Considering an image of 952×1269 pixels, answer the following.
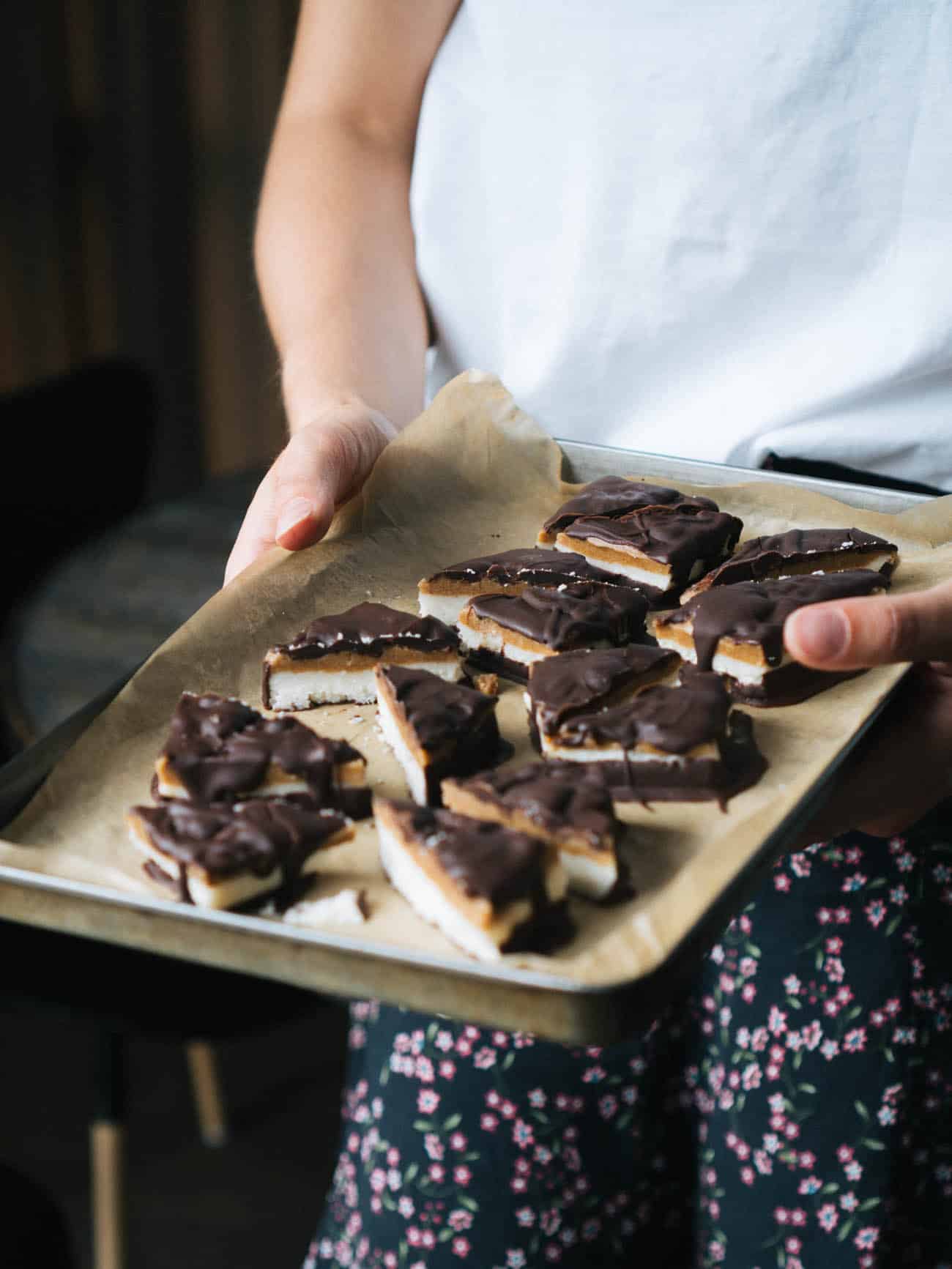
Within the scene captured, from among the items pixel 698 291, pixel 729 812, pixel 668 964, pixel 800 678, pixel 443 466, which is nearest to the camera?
pixel 668 964

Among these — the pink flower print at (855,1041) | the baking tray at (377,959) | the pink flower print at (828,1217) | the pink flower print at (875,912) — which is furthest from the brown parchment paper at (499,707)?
the pink flower print at (828,1217)

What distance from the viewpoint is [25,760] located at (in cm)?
124

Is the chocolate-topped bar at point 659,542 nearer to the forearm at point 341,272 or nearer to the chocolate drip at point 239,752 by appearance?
the forearm at point 341,272

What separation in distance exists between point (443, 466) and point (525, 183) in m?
0.35

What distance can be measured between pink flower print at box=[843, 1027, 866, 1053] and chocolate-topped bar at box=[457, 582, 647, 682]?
1.54ft

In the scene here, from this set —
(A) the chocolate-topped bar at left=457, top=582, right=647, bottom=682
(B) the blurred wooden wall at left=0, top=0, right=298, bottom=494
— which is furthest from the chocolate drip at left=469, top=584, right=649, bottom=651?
(B) the blurred wooden wall at left=0, top=0, right=298, bottom=494

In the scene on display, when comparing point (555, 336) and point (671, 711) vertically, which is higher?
point (555, 336)

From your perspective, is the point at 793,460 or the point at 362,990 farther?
the point at 793,460

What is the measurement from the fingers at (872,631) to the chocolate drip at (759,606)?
17cm

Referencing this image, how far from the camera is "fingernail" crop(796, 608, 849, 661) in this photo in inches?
45.1

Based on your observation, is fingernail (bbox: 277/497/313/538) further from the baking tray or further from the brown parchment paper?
the baking tray

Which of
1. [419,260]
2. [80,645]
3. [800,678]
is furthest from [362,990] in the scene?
[80,645]

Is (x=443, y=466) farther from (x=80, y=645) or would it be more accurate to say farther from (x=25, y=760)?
(x=80, y=645)

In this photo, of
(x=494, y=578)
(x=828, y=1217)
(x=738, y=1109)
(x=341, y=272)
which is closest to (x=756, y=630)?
(x=494, y=578)
